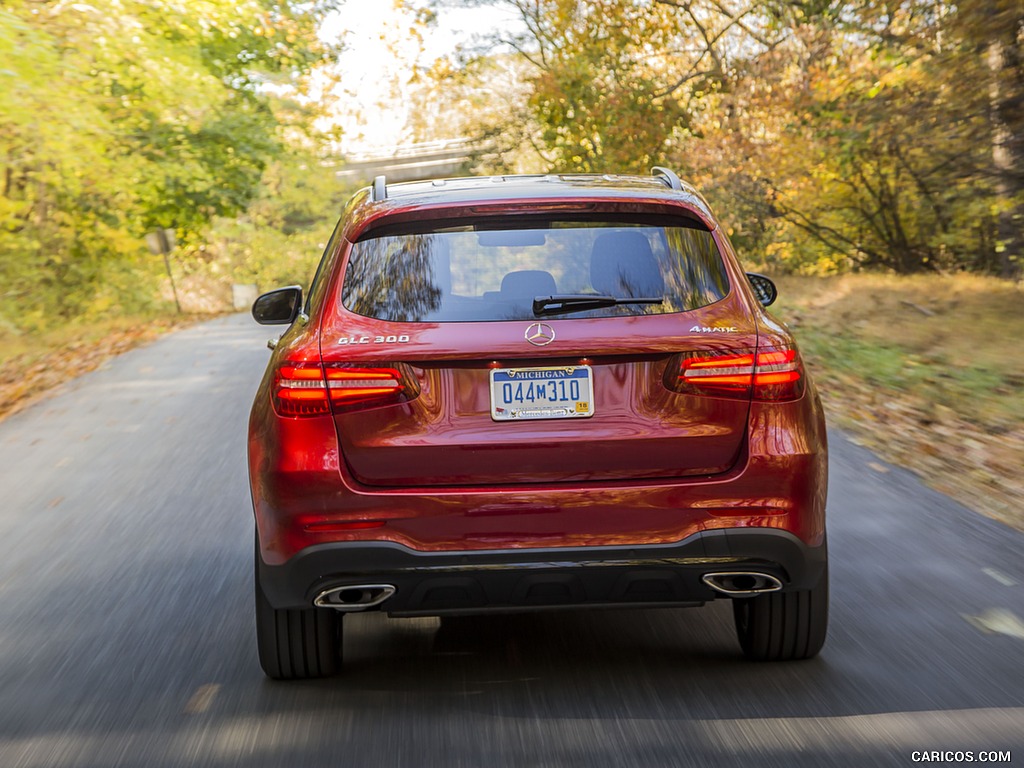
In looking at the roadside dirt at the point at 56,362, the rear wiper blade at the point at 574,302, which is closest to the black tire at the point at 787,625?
the rear wiper blade at the point at 574,302

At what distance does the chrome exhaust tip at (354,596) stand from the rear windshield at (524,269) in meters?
0.82

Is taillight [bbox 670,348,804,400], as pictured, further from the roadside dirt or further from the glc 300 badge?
the roadside dirt

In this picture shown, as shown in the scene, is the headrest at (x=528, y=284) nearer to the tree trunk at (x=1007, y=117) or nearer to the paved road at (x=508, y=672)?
the paved road at (x=508, y=672)

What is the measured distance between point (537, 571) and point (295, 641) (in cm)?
95

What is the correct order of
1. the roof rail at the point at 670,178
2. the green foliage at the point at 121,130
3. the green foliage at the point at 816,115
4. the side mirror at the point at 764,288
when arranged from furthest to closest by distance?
the green foliage at the point at 121,130
the green foliage at the point at 816,115
the side mirror at the point at 764,288
the roof rail at the point at 670,178

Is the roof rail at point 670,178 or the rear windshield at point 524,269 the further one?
→ the roof rail at point 670,178

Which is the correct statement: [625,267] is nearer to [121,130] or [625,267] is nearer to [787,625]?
[787,625]

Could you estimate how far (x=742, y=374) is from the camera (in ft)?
12.6

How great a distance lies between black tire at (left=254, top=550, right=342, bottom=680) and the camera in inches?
165

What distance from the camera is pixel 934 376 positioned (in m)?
11.5

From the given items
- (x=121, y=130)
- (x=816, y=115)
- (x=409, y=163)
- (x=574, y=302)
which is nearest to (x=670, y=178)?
(x=574, y=302)

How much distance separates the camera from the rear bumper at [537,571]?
3.78 m

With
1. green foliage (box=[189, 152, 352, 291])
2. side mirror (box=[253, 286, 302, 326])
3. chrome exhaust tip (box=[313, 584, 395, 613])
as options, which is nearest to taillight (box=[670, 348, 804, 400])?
chrome exhaust tip (box=[313, 584, 395, 613])

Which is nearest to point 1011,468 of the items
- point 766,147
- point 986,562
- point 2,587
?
point 986,562
